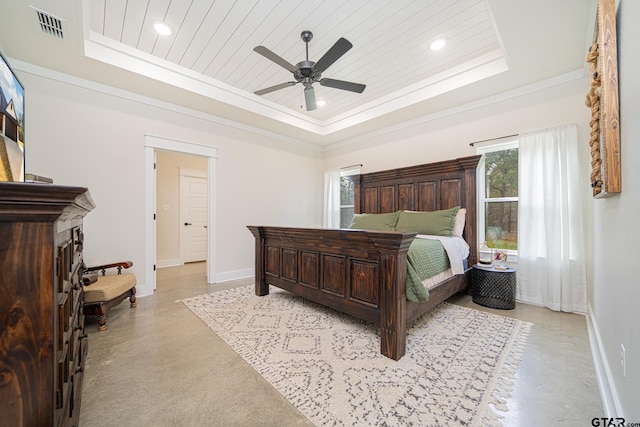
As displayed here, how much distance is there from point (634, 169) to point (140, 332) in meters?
3.57

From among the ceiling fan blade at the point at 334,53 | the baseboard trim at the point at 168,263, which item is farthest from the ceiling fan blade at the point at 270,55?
the baseboard trim at the point at 168,263

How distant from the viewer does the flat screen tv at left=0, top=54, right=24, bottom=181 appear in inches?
50.2

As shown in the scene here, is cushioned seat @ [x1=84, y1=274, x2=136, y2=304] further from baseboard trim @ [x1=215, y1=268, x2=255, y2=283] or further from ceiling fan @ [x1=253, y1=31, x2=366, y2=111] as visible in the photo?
ceiling fan @ [x1=253, y1=31, x2=366, y2=111]

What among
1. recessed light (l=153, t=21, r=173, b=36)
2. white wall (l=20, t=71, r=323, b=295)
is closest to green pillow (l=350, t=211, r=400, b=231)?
white wall (l=20, t=71, r=323, b=295)

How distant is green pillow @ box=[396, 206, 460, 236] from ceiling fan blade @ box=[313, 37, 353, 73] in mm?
2335

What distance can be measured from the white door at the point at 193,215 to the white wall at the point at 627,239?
6.59m

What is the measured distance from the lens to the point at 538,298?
3021 millimetres

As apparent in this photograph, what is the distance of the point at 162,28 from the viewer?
2.60 m

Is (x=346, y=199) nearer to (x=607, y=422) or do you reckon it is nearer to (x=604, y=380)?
(x=604, y=380)

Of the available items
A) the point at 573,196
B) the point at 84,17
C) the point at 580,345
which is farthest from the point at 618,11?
the point at 84,17

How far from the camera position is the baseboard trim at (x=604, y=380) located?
1.28m

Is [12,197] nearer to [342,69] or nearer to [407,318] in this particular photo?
[407,318]

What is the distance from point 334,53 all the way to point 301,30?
693mm

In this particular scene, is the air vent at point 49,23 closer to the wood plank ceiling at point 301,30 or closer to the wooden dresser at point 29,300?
the wood plank ceiling at point 301,30
